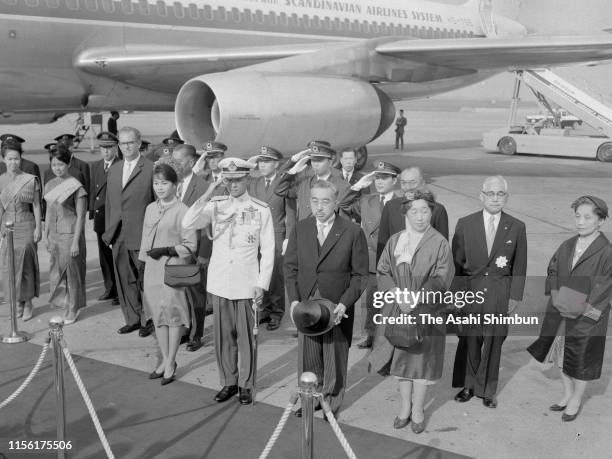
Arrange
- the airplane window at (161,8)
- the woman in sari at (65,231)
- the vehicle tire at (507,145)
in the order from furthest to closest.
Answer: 1. the vehicle tire at (507,145)
2. the airplane window at (161,8)
3. the woman in sari at (65,231)

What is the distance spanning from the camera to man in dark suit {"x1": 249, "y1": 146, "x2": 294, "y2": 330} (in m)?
5.84

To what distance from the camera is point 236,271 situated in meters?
4.51

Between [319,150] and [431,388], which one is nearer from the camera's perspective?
[431,388]

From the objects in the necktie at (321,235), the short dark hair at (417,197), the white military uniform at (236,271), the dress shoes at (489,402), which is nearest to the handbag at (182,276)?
the white military uniform at (236,271)

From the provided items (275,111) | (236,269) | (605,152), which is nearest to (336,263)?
(236,269)

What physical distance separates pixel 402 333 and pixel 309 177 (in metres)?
2.25

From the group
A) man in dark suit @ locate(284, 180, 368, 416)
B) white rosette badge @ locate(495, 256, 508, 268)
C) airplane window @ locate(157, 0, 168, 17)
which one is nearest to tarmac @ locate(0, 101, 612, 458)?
man in dark suit @ locate(284, 180, 368, 416)

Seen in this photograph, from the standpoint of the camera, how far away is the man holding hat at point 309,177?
545 centimetres

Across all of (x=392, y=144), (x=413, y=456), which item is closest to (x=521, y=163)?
(x=392, y=144)

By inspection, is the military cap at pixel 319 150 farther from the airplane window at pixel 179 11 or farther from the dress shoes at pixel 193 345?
the airplane window at pixel 179 11

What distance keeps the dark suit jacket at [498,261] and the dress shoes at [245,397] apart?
1571 mm

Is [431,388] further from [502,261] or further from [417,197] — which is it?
[417,197]

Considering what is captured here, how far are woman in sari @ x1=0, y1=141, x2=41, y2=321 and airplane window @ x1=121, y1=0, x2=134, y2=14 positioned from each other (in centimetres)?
614

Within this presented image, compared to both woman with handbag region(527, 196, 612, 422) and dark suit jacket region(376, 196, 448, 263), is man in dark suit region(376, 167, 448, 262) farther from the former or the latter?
woman with handbag region(527, 196, 612, 422)
